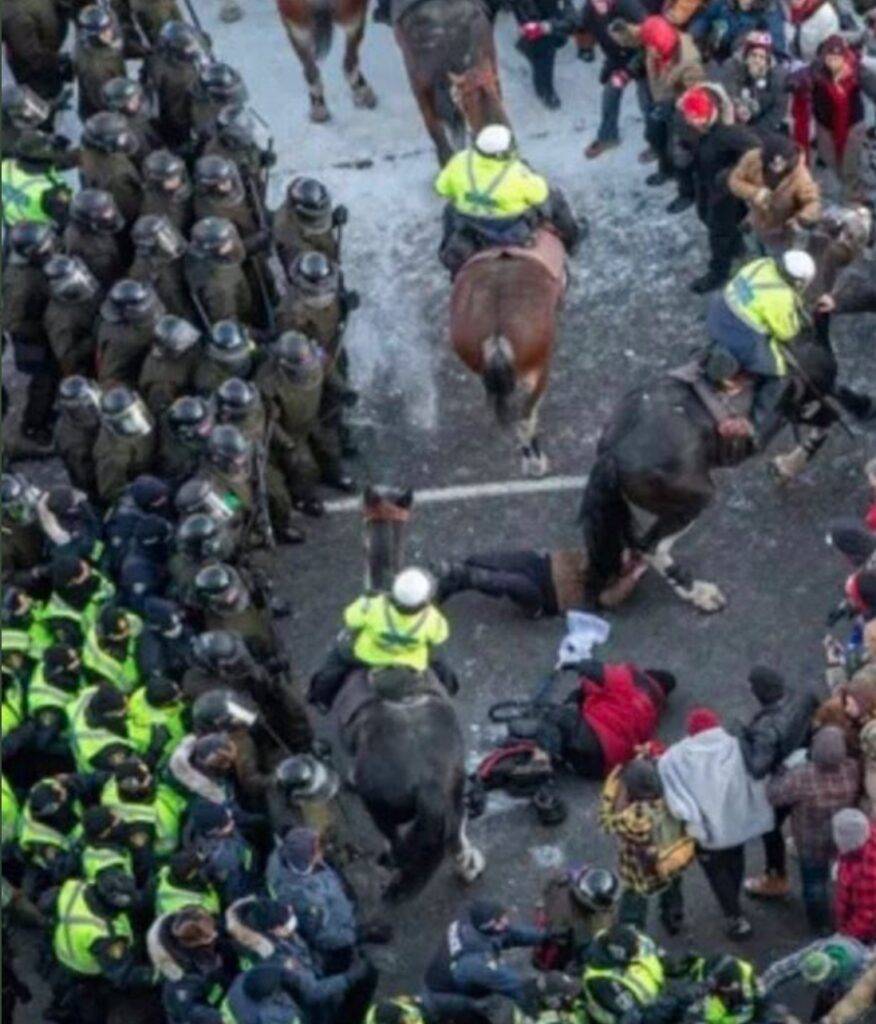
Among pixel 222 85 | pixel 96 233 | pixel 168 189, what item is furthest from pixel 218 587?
pixel 222 85

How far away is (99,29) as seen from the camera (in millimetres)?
18922

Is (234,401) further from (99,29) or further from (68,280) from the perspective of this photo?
(99,29)

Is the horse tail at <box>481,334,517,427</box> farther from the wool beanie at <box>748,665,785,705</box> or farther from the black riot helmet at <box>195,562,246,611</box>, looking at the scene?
the wool beanie at <box>748,665,785,705</box>

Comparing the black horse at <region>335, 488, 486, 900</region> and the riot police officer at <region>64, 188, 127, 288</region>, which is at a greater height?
the riot police officer at <region>64, 188, 127, 288</region>

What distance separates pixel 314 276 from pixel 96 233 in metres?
1.33

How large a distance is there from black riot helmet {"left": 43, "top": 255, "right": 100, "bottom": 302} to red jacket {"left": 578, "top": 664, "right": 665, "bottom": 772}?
144 inches

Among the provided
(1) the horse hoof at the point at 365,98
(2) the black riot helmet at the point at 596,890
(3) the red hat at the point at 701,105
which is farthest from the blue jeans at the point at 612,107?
(2) the black riot helmet at the point at 596,890

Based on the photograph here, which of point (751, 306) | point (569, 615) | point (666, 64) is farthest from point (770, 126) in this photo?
point (569, 615)

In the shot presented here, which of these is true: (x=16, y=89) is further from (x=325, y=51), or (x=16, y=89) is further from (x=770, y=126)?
(x=770, y=126)

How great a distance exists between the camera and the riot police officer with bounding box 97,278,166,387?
16859 millimetres

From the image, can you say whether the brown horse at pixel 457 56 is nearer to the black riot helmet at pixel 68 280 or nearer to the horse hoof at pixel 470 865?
the black riot helmet at pixel 68 280

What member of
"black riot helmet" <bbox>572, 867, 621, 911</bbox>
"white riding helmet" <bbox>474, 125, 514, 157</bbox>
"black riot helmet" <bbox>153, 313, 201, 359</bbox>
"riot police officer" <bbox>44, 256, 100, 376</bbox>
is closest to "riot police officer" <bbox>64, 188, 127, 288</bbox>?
"riot police officer" <bbox>44, 256, 100, 376</bbox>

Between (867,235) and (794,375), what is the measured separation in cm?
111

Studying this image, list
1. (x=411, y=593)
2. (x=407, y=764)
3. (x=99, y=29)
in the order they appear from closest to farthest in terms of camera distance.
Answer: (x=407, y=764), (x=411, y=593), (x=99, y=29)
